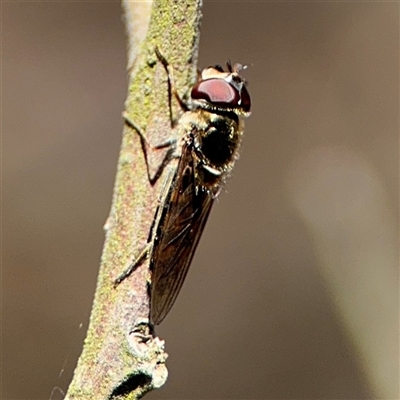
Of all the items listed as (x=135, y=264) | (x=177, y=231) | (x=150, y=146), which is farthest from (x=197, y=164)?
(x=135, y=264)

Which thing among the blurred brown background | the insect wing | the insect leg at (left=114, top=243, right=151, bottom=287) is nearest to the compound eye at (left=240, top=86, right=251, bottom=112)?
the insect wing

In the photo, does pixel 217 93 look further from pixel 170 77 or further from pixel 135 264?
pixel 135 264

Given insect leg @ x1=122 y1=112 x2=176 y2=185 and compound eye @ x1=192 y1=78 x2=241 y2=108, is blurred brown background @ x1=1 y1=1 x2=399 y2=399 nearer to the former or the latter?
compound eye @ x1=192 y1=78 x2=241 y2=108

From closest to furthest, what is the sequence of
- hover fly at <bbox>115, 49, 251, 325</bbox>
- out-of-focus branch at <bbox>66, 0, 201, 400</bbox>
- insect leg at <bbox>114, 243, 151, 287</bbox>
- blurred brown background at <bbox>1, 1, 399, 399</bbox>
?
out-of-focus branch at <bbox>66, 0, 201, 400</bbox> < insect leg at <bbox>114, 243, 151, 287</bbox> < hover fly at <bbox>115, 49, 251, 325</bbox> < blurred brown background at <bbox>1, 1, 399, 399</bbox>

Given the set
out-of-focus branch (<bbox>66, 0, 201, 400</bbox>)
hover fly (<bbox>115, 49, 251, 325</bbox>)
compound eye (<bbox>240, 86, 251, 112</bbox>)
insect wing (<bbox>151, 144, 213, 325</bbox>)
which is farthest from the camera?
compound eye (<bbox>240, 86, 251, 112</bbox>)

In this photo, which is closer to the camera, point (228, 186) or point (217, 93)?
point (217, 93)

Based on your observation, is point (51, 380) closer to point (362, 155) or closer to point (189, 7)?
point (362, 155)

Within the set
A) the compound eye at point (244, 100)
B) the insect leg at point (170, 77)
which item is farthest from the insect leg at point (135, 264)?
the compound eye at point (244, 100)

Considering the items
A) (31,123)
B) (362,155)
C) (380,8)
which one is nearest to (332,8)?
(380,8)
